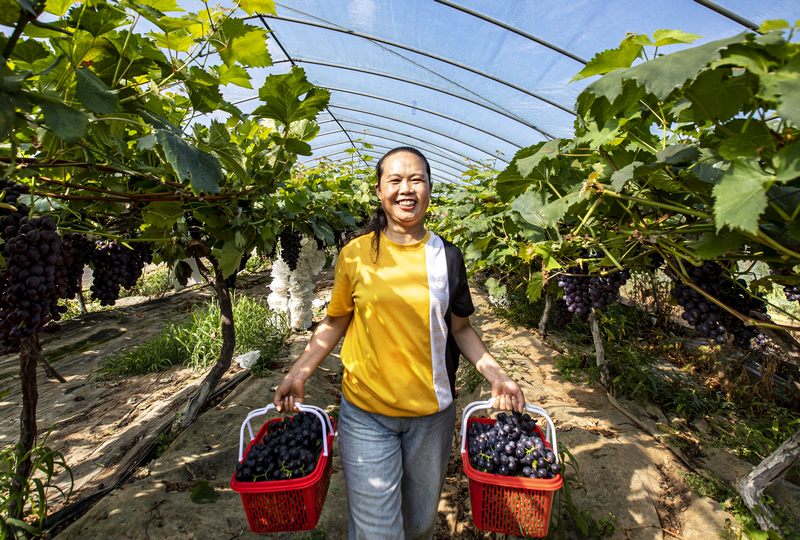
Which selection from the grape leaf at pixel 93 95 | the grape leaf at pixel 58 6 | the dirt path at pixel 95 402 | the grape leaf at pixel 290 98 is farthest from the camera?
the dirt path at pixel 95 402

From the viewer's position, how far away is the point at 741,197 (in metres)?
0.75

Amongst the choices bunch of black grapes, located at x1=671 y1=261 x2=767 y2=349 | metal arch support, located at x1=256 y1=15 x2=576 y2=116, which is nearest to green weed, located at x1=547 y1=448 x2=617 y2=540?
bunch of black grapes, located at x1=671 y1=261 x2=767 y2=349

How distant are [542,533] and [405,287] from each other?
3.59ft

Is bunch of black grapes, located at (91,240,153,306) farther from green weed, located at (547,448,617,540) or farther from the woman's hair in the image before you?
green weed, located at (547,448,617,540)

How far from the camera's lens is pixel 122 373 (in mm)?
5070

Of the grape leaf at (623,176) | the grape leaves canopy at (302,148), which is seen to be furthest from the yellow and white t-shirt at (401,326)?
the grape leaf at (623,176)

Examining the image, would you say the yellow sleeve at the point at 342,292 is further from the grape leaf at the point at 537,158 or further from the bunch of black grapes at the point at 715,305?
the bunch of black grapes at the point at 715,305

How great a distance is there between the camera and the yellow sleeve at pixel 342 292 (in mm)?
1710

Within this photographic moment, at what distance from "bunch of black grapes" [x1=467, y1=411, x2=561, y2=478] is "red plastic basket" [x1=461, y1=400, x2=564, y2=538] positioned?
4 centimetres

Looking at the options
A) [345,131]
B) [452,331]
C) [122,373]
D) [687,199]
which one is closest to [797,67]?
[687,199]

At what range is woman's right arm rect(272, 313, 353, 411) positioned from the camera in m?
1.66

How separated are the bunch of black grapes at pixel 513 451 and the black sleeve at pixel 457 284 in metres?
0.49

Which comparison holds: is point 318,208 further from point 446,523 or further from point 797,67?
point 797,67

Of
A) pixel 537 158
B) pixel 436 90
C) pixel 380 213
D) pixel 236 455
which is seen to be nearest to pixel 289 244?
pixel 236 455
